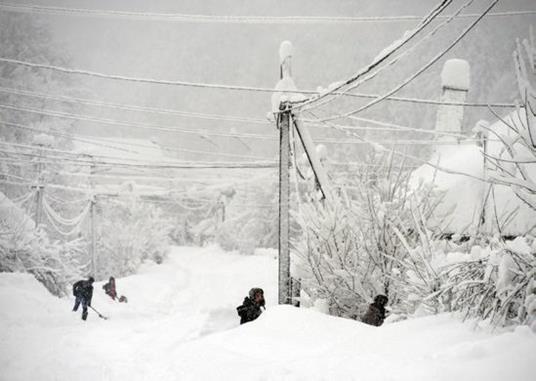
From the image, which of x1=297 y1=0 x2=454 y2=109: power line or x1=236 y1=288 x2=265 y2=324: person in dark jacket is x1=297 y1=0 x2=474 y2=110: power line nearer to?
x1=297 y1=0 x2=454 y2=109: power line

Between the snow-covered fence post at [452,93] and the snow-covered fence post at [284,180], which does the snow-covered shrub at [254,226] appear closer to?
the snow-covered fence post at [452,93]

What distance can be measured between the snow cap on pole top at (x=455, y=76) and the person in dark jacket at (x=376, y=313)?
9.99m

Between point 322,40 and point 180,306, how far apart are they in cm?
17235

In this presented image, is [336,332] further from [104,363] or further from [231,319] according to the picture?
[231,319]

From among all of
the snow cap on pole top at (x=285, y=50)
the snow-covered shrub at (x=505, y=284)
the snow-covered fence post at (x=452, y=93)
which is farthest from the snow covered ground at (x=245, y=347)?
the snow-covered fence post at (x=452, y=93)

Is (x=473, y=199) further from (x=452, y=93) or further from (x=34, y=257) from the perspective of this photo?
(x=34, y=257)

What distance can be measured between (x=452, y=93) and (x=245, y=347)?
39.7 ft

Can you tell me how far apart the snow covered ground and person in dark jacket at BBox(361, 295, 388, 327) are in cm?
66

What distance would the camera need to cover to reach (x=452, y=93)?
1455 cm

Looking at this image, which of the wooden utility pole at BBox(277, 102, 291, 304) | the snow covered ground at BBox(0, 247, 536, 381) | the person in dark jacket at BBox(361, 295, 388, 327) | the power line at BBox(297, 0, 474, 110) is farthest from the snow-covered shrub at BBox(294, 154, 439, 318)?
the power line at BBox(297, 0, 474, 110)

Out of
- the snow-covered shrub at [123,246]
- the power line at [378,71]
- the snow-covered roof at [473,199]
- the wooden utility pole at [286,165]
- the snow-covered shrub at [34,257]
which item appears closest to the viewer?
the power line at [378,71]

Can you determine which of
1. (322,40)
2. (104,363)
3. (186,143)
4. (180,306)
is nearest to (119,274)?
(180,306)

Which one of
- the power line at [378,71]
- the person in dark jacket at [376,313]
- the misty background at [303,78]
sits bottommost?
the person in dark jacket at [376,313]

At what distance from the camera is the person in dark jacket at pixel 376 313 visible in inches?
260
